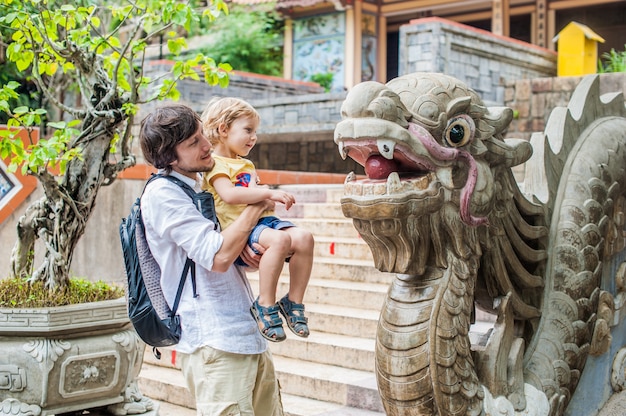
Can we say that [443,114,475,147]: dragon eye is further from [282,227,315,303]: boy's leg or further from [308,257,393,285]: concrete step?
[308,257,393,285]: concrete step

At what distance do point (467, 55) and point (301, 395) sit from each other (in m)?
6.76

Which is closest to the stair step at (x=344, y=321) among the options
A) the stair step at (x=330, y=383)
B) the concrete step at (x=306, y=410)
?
the stair step at (x=330, y=383)

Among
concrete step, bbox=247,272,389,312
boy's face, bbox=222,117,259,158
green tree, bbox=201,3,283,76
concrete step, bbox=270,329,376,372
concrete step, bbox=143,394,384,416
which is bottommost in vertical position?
concrete step, bbox=143,394,384,416

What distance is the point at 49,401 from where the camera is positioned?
4430 millimetres

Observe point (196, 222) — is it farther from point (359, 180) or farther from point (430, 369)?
point (430, 369)

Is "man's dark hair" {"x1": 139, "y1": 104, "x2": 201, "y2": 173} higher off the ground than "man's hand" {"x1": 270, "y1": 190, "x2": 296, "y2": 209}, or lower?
higher

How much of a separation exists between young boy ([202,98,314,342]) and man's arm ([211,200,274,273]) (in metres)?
0.03

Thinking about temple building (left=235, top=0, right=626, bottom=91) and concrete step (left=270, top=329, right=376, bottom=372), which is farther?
temple building (left=235, top=0, right=626, bottom=91)

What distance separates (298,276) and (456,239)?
0.60m

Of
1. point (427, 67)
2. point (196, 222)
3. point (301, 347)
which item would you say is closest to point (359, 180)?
point (196, 222)

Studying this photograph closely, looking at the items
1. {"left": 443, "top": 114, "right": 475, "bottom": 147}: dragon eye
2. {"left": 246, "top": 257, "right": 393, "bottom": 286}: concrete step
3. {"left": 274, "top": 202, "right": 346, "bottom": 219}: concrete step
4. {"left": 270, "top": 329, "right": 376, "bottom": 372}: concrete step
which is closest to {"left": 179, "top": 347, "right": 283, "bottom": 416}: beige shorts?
{"left": 443, "top": 114, "right": 475, "bottom": 147}: dragon eye

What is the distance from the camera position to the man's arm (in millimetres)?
2596

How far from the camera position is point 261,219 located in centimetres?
280

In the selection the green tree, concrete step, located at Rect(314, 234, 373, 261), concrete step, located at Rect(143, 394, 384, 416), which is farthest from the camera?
the green tree
